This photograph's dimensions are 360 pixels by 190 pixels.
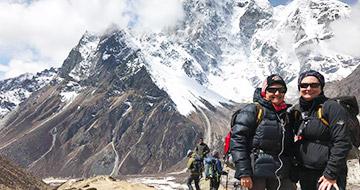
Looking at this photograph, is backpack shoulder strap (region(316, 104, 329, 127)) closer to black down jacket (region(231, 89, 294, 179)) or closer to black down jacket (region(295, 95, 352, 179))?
black down jacket (region(295, 95, 352, 179))

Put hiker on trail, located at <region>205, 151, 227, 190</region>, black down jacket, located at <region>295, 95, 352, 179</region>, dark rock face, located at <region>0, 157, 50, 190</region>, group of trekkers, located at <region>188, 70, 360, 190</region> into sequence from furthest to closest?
dark rock face, located at <region>0, 157, 50, 190</region> → hiker on trail, located at <region>205, 151, 227, 190</region> → group of trekkers, located at <region>188, 70, 360, 190</region> → black down jacket, located at <region>295, 95, 352, 179</region>

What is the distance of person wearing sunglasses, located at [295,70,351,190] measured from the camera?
7723 millimetres

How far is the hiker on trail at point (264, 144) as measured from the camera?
8.06 metres

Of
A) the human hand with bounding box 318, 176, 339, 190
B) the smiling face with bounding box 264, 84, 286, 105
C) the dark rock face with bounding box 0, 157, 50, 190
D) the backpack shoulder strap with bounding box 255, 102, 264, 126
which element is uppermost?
the dark rock face with bounding box 0, 157, 50, 190

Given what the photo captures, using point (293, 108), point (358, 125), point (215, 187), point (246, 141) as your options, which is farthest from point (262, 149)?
point (215, 187)

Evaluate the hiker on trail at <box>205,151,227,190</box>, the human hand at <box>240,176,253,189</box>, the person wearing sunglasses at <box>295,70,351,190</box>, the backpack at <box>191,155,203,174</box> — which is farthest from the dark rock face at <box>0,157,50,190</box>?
the person wearing sunglasses at <box>295,70,351,190</box>

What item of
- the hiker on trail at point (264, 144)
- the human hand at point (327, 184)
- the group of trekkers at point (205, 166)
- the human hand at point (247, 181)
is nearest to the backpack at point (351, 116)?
the hiker on trail at point (264, 144)

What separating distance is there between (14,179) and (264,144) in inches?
717

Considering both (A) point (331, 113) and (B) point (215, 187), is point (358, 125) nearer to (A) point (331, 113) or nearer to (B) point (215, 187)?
(A) point (331, 113)

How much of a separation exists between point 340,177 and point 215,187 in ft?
44.1

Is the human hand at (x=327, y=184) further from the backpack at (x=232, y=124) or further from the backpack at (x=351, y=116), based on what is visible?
the backpack at (x=232, y=124)

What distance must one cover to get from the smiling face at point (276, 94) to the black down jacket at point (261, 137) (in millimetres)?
132

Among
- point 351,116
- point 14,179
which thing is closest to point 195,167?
point 14,179

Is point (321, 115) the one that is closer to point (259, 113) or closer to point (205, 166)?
point (259, 113)
